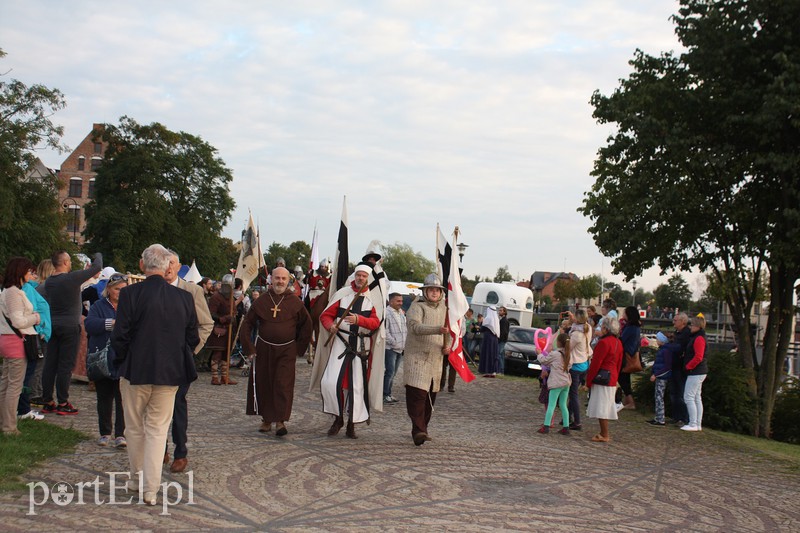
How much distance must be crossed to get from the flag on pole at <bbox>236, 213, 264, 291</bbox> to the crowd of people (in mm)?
5613

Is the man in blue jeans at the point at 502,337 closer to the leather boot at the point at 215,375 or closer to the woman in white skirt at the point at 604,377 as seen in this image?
the leather boot at the point at 215,375

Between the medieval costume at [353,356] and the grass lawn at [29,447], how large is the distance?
2826 millimetres

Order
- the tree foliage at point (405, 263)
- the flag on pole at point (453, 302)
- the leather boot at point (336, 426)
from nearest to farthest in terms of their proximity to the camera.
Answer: the leather boot at point (336, 426) < the flag on pole at point (453, 302) < the tree foliage at point (405, 263)

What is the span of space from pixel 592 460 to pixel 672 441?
2819mm

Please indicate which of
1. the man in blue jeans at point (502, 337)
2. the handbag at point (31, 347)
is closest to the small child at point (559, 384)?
the handbag at point (31, 347)

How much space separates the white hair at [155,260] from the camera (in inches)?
264

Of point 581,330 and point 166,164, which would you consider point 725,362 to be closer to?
point 581,330

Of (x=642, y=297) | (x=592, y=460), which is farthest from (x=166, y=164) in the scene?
(x=642, y=297)

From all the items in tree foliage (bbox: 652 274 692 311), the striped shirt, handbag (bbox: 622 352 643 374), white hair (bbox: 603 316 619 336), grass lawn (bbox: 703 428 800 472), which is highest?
tree foliage (bbox: 652 274 692 311)

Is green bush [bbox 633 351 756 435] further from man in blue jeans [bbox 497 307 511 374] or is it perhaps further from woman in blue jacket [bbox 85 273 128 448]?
woman in blue jacket [bbox 85 273 128 448]

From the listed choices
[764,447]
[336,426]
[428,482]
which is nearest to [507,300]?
[764,447]

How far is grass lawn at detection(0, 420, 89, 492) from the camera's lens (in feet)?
22.9

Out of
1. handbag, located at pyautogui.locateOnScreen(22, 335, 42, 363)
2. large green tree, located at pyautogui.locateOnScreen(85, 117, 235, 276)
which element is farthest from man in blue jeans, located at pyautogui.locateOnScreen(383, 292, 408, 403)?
large green tree, located at pyautogui.locateOnScreen(85, 117, 235, 276)

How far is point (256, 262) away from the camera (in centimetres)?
1864
